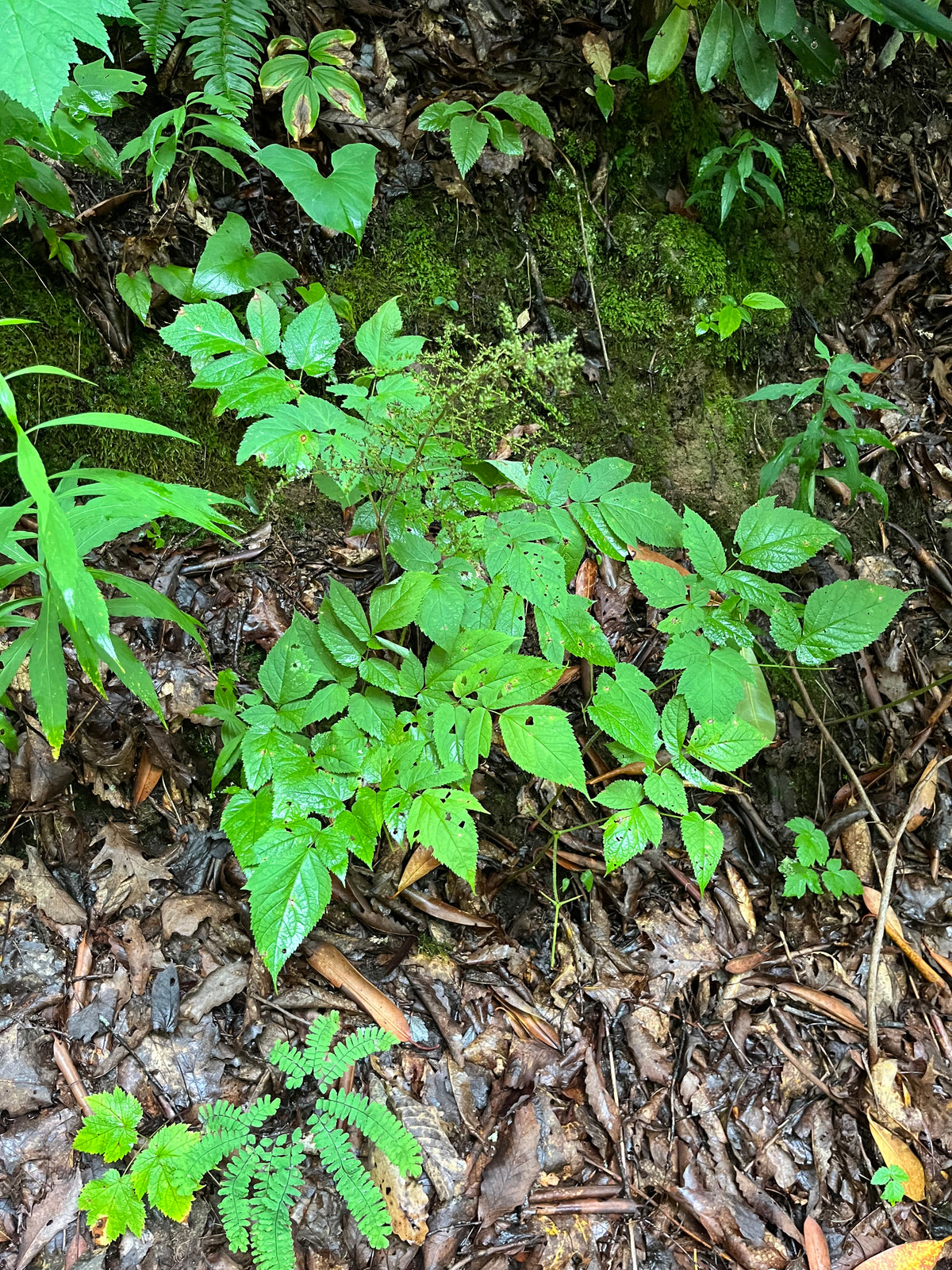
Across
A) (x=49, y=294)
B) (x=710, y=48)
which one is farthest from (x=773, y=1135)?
(x=710, y=48)

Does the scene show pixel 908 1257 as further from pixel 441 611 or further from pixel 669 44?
pixel 669 44

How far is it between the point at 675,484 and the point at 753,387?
0.67 metres

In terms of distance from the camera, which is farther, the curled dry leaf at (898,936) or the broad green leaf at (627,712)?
the curled dry leaf at (898,936)

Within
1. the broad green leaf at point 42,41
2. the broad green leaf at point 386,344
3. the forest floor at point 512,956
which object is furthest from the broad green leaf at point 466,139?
the broad green leaf at point 42,41

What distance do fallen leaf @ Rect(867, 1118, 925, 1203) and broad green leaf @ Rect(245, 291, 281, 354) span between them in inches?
116

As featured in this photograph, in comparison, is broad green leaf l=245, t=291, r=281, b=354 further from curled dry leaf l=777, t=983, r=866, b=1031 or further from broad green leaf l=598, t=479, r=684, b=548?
curled dry leaf l=777, t=983, r=866, b=1031

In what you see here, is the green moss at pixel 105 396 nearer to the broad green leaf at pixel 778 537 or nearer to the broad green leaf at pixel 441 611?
the broad green leaf at pixel 441 611

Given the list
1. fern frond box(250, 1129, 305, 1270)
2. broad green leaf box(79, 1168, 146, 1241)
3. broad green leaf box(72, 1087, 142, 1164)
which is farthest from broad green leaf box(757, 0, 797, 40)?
broad green leaf box(79, 1168, 146, 1241)

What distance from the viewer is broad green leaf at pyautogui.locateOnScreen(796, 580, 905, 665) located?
7.31 feet

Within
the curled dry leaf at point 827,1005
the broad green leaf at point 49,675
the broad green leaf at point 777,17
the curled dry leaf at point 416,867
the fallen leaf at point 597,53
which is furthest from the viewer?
the fallen leaf at point 597,53

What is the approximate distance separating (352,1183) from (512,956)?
31.0 inches

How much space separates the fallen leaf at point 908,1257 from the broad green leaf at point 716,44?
12.6 ft

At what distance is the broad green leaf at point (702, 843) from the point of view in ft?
6.78

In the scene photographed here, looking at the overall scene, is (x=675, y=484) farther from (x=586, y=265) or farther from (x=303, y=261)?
(x=303, y=261)
